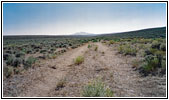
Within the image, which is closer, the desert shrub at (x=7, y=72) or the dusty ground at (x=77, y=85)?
the dusty ground at (x=77, y=85)

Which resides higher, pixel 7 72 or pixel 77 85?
pixel 7 72

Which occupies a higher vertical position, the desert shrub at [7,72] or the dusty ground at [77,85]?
the desert shrub at [7,72]

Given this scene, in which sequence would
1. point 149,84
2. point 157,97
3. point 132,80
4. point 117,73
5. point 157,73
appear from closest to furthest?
point 157,97 < point 149,84 < point 132,80 < point 157,73 < point 117,73

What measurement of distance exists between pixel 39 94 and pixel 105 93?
233cm

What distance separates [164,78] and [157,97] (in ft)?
5.50

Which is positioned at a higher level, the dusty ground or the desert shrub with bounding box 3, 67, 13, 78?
the desert shrub with bounding box 3, 67, 13, 78

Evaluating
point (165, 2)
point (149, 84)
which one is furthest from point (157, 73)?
point (165, 2)

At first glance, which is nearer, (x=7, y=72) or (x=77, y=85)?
(x=77, y=85)

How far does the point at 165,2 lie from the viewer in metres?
5.50

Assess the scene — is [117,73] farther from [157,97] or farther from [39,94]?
[39,94]

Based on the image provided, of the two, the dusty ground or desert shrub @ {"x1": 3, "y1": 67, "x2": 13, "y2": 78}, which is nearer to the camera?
the dusty ground

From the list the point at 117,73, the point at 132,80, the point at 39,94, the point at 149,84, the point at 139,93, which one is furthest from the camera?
the point at 117,73

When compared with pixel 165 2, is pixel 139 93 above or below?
below

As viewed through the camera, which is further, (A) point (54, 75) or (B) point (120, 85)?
(A) point (54, 75)
